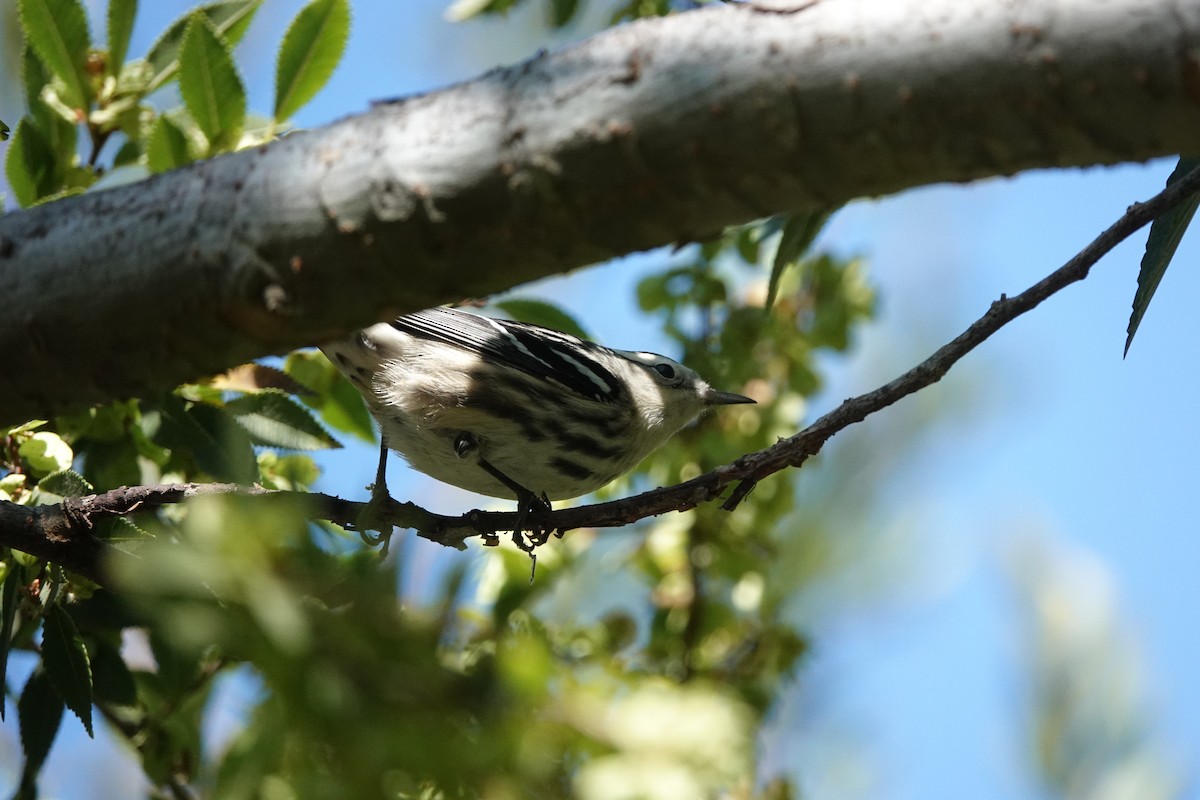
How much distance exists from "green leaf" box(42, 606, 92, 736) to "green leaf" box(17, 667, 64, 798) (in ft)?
0.57

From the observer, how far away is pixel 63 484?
5.88ft

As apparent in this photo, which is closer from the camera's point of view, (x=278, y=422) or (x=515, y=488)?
(x=278, y=422)

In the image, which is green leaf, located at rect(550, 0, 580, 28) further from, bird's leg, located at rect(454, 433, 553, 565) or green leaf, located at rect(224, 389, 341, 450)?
green leaf, located at rect(224, 389, 341, 450)

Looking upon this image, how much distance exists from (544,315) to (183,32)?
3.06ft

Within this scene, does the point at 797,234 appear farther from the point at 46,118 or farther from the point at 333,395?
the point at 46,118

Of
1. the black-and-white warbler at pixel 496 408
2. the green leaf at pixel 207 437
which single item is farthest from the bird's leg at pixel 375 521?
the black-and-white warbler at pixel 496 408

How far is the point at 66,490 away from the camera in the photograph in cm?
179

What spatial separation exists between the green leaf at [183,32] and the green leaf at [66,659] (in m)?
1.12

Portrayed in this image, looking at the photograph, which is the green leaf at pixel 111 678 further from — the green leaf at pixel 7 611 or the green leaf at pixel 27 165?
the green leaf at pixel 27 165

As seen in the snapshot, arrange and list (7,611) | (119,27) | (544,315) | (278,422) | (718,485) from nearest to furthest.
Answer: (7,611)
(718,485)
(278,422)
(119,27)
(544,315)

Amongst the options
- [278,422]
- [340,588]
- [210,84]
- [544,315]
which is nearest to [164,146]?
[210,84]

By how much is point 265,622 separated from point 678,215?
0.55 metres

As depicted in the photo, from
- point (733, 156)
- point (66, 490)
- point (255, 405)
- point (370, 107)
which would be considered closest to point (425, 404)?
point (255, 405)

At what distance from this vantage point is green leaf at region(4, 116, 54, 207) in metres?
2.10
